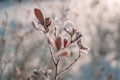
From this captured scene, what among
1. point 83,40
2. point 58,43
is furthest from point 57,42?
point 83,40

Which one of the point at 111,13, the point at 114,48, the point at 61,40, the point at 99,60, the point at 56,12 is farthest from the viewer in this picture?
the point at 111,13

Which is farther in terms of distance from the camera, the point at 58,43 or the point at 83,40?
the point at 83,40

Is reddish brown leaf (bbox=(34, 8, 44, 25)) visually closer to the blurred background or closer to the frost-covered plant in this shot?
the frost-covered plant

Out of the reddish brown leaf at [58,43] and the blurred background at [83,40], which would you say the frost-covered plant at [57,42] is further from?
the blurred background at [83,40]

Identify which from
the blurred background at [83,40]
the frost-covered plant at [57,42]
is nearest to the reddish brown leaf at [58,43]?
the frost-covered plant at [57,42]

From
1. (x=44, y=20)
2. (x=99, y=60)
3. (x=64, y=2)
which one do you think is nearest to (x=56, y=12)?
(x=64, y=2)

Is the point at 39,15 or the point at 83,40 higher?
the point at 39,15

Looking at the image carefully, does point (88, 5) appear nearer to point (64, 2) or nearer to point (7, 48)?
point (64, 2)

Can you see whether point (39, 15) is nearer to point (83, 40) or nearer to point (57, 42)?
point (57, 42)
